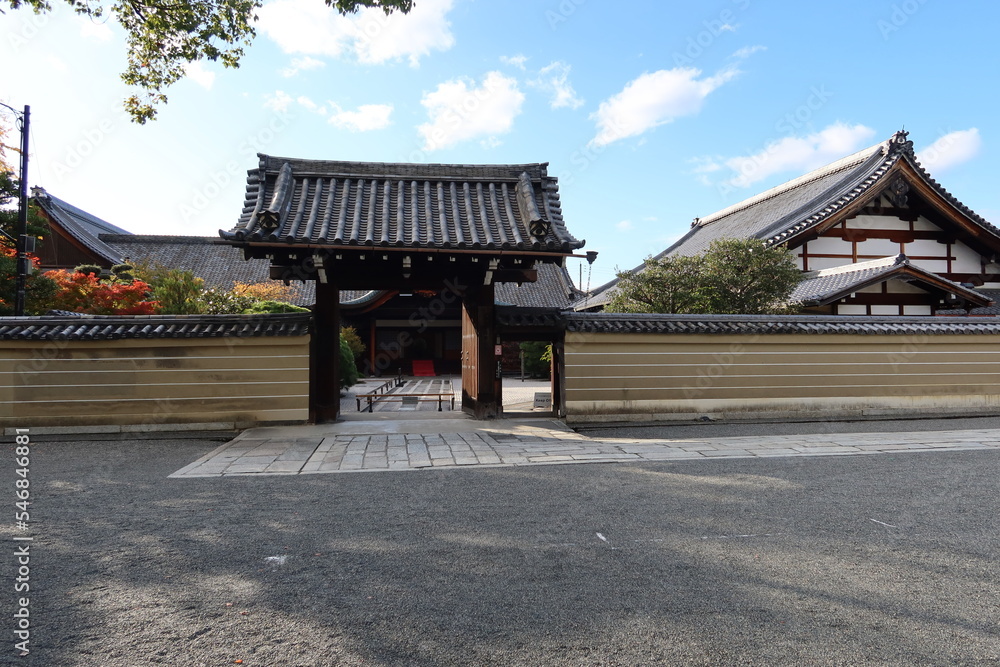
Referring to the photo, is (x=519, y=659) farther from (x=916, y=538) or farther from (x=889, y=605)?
(x=916, y=538)

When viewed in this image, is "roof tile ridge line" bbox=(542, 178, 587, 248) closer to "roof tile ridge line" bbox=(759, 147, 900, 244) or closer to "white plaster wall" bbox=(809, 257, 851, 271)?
"roof tile ridge line" bbox=(759, 147, 900, 244)

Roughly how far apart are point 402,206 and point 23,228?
9457 mm

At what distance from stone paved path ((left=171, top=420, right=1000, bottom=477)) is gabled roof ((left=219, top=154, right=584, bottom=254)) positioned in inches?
119

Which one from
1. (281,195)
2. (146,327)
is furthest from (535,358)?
(146,327)

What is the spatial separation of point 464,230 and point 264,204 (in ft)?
11.9

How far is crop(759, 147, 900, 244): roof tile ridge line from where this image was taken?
52.1ft

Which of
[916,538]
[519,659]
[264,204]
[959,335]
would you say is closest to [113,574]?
[519,659]

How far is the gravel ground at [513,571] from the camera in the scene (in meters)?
2.62

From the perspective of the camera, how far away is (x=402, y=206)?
10.2 m

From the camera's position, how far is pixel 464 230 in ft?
31.9

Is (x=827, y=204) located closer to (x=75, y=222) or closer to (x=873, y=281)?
(x=873, y=281)

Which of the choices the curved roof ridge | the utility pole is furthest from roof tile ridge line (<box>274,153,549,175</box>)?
the utility pole

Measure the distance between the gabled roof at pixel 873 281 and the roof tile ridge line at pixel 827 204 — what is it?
1.69m

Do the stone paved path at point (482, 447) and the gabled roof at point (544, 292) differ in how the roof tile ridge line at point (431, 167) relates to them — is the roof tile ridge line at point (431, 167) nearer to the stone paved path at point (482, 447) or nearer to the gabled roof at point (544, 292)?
the stone paved path at point (482, 447)
